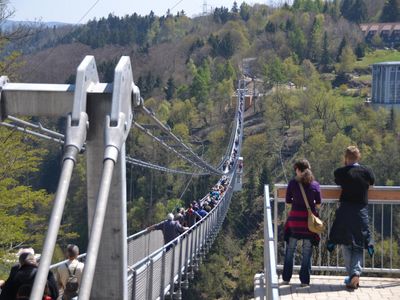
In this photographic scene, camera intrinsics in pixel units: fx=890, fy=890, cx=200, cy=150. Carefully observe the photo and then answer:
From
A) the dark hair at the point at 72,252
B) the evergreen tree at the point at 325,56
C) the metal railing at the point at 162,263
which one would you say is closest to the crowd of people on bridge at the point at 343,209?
the metal railing at the point at 162,263

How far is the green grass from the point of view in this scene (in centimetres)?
10281

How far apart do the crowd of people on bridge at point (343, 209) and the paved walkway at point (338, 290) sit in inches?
6.4

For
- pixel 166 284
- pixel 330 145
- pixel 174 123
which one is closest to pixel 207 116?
pixel 174 123

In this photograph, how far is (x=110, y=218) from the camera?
3.69 metres

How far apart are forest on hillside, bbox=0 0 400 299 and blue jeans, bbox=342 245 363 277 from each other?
28.8ft

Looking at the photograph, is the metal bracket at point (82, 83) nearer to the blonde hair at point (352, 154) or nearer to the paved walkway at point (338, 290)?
the blonde hair at point (352, 154)

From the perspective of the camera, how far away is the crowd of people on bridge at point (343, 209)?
564cm

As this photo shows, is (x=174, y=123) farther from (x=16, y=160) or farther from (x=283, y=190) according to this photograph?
(x=283, y=190)

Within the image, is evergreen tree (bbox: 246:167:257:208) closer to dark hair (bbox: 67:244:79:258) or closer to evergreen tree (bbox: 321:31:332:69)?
evergreen tree (bbox: 321:31:332:69)

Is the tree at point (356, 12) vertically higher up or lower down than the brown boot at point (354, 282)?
higher up

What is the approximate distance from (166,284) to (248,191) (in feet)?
172

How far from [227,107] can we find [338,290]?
80.4m

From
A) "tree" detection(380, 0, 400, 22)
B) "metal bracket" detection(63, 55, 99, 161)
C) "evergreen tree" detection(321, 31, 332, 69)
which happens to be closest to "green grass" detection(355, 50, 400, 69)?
"evergreen tree" detection(321, 31, 332, 69)

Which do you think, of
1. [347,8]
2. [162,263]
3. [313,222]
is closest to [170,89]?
[347,8]
